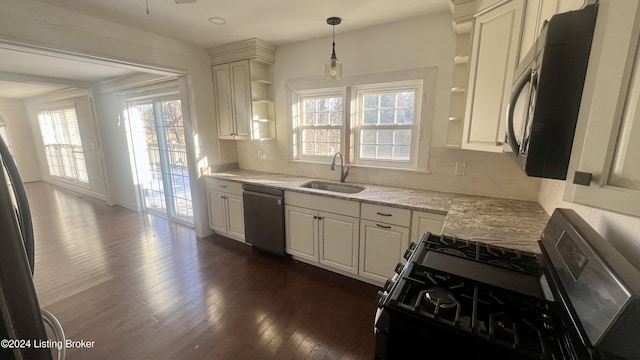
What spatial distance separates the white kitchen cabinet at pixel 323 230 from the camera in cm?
247

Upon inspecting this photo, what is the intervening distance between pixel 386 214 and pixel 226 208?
2205 mm

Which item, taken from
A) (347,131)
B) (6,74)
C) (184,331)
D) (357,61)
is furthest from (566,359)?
(6,74)

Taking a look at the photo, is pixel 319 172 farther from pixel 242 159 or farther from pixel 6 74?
pixel 6 74

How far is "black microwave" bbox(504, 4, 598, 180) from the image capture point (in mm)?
614

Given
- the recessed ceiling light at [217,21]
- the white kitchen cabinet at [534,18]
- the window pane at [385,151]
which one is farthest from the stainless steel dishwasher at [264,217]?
the white kitchen cabinet at [534,18]

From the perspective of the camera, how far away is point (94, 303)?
229 centimetres

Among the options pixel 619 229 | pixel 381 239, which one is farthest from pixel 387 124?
pixel 619 229

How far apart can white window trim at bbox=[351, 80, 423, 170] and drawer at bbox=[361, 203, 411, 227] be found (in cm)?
65

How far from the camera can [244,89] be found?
319cm

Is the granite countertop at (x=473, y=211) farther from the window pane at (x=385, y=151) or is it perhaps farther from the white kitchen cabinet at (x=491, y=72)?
the white kitchen cabinet at (x=491, y=72)

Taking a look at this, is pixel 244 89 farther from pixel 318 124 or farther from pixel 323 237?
pixel 323 237

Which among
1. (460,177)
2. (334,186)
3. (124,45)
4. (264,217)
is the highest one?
(124,45)

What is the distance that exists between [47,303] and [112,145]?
3.46 meters

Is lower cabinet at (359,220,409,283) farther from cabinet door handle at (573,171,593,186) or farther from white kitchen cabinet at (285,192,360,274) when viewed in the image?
cabinet door handle at (573,171,593,186)
